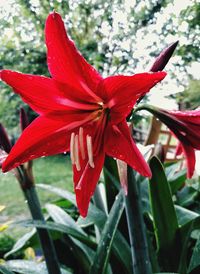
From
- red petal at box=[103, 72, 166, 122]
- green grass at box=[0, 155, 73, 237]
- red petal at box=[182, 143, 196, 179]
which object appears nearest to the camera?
red petal at box=[103, 72, 166, 122]

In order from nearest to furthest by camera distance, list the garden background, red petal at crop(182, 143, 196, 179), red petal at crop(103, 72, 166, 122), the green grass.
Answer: red petal at crop(103, 72, 166, 122)
red petal at crop(182, 143, 196, 179)
the garden background
the green grass

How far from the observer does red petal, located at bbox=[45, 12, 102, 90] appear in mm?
372

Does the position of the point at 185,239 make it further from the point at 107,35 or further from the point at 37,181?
the point at 37,181

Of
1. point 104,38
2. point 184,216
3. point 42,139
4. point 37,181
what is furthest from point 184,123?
point 37,181

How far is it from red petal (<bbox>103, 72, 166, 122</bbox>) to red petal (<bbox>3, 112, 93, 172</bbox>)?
55mm

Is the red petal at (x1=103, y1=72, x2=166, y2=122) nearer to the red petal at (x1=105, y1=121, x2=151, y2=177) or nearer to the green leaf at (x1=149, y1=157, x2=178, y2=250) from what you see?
the red petal at (x1=105, y1=121, x2=151, y2=177)

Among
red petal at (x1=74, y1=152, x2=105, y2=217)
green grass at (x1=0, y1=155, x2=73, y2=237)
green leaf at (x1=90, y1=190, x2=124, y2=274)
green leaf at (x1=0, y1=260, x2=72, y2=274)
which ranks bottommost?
green grass at (x1=0, y1=155, x2=73, y2=237)

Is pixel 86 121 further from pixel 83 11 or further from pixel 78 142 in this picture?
pixel 83 11

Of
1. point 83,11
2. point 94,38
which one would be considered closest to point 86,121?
point 94,38

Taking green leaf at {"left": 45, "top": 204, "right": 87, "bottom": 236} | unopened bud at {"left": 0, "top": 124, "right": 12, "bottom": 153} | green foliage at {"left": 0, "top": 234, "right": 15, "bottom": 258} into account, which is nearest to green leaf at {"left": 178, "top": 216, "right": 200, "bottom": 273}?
green leaf at {"left": 45, "top": 204, "right": 87, "bottom": 236}

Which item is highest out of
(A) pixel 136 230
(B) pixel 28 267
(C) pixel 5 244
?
(A) pixel 136 230

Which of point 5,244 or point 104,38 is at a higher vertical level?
point 104,38

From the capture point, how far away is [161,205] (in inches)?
25.9

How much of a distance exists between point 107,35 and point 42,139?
329cm
